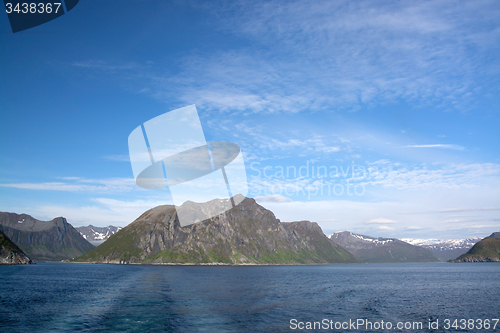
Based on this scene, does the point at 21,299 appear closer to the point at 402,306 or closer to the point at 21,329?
the point at 21,329

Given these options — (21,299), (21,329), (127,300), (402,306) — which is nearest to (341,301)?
(402,306)

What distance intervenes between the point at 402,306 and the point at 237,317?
128 ft

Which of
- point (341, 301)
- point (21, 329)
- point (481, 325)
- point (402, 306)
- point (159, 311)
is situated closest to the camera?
point (21, 329)

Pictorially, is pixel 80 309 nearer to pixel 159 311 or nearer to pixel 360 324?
pixel 159 311

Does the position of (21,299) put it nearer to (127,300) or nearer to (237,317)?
(127,300)

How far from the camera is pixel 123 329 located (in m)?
42.9

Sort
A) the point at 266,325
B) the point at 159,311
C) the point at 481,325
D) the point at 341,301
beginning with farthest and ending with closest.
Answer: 1. the point at 341,301
2. the point at 159,311
3. the point at 481,325
4. the point at 266,325

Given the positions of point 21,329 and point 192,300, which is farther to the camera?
point 192,300

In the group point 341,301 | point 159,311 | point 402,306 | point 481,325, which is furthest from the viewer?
point 341,301

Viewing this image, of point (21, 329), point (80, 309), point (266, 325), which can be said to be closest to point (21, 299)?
point (80, 309)

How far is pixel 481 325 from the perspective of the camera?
50.0 m

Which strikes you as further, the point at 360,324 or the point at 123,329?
the point at 360,324

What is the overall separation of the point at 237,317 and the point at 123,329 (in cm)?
1784

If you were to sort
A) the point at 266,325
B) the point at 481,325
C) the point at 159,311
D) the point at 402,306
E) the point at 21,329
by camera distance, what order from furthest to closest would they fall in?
the point at 402,306, the point at 159,311, the point at 481,325, the point at 266,325, the point at 21,329
